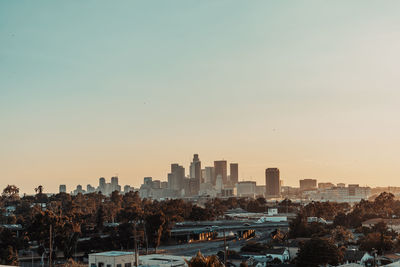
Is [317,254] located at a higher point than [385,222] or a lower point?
higher

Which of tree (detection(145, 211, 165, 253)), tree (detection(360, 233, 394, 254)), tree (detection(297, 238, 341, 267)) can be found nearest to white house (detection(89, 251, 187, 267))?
tree (detection(297, 238, 341, 267))

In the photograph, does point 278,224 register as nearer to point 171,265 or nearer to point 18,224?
point 18,224

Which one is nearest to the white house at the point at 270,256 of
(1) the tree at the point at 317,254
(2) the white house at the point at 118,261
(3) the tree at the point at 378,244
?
(3) the tree at the point at 378,244

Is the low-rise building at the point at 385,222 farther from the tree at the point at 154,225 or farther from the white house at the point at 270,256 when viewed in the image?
the tree at the point at 154,225

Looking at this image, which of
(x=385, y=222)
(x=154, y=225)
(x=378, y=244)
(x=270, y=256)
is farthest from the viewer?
(x=385, y=222)

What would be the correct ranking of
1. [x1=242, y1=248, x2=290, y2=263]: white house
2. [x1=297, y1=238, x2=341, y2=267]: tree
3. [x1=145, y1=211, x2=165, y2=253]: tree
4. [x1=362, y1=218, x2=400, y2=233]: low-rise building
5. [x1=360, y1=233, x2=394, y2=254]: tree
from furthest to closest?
[x1=362, y1=218, x2=400, y2=233]: low-rise building → [x1=145, y1=211, x2=165, y2=253]: tree → [x1=360, y1=233, x2=394, y2=254]: tree → [x1=242, y1=248, x2=290, y2=263]: white house → [x1=297, y1=238, x2=341, y2=267]: tree

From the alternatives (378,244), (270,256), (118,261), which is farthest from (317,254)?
(118,261)

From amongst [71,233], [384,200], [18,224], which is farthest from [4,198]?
[384,200]

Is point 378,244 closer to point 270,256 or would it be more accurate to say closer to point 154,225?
point 270,256

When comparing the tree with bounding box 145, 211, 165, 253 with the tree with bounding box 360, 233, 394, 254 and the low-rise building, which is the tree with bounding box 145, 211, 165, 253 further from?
the low-rise building
